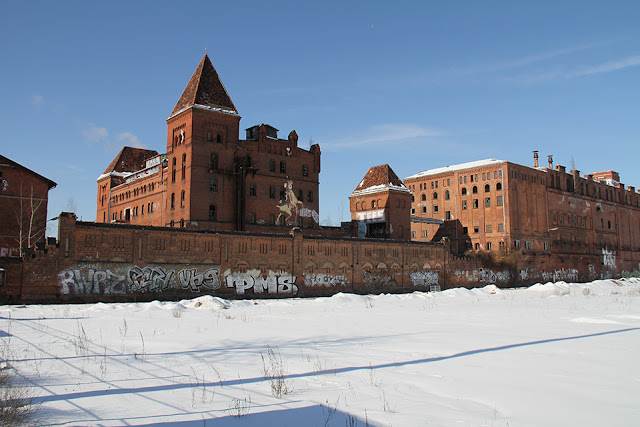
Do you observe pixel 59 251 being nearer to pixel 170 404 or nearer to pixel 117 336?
pixel 117 336

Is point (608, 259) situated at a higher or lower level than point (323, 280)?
higher

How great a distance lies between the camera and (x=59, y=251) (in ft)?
90.6

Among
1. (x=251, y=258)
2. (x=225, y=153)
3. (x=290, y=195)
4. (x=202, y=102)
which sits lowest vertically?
(x=251, y=258)

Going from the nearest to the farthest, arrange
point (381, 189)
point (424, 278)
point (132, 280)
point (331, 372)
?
point (331, 372) → point (132, 280) → point (424, 278) → point (381, 189)

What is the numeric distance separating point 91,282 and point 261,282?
37.4 feet

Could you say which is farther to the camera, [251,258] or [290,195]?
[290,195]

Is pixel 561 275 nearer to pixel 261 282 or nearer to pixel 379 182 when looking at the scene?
pixel 379 182

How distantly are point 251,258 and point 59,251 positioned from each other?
1241 cm

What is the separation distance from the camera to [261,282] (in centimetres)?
3559

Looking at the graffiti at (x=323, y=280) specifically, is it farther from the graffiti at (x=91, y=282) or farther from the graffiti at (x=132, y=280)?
the graffiti at (x=91, y=282)

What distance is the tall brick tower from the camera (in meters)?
43.4

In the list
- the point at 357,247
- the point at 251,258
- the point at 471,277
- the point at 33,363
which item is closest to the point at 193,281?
the point at 251,258

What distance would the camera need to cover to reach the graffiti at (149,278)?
98.4 feet

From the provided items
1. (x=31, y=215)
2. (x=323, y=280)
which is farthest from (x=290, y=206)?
(x=31, y=215)
